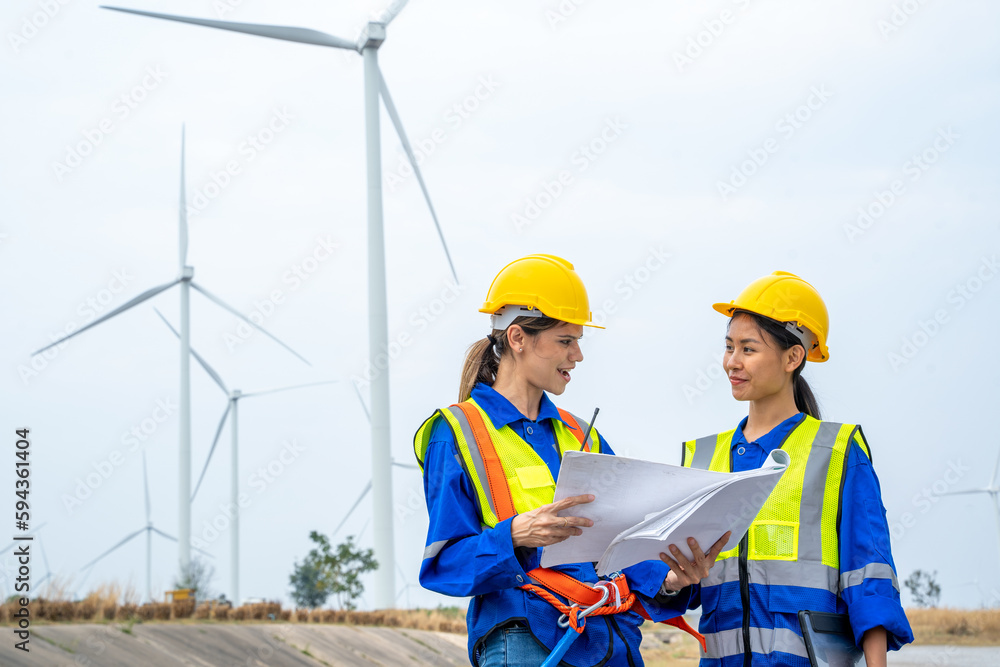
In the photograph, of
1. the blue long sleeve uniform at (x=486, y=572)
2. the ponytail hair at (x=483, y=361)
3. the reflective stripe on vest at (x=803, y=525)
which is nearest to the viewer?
the blue long sleeve uniform at (x=486, y=572)

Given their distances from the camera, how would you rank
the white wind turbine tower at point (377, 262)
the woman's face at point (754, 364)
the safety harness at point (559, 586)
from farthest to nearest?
the white wind turbine tower at point (377, 262), the woman's face at point (754, 364), the safety harness at point (559, 586)

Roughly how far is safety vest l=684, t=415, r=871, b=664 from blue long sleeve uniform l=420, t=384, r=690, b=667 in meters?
0.42

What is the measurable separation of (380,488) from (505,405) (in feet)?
63.8

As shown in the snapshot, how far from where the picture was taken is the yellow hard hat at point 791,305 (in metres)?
4.54

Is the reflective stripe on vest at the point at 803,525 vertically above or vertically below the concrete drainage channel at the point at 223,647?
above

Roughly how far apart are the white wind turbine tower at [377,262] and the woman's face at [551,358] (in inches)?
722

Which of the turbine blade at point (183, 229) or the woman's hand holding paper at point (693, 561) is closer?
the woman's hand holding paper at point (693, 561)

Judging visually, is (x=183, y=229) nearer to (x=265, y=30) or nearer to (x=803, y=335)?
(x=265, y=30)

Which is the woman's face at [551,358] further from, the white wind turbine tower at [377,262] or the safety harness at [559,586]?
the white wind turbine tower at [377,262]

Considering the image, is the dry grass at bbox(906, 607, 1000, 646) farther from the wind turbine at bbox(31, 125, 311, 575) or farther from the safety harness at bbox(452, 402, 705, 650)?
the wind turbine at bbox(31, 125, 311, 575)

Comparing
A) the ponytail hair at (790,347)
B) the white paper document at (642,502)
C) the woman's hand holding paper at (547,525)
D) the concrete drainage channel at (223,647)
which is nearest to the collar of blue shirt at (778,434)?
the ponytail hair at (790,347)

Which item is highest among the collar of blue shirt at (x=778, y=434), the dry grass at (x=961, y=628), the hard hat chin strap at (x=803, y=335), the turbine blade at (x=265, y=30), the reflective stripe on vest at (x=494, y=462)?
the turbine blade at (x=265, y=30)

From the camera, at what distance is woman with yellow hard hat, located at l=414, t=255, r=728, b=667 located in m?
3.62

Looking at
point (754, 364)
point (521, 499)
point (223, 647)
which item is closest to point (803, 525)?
point (754, 364)
